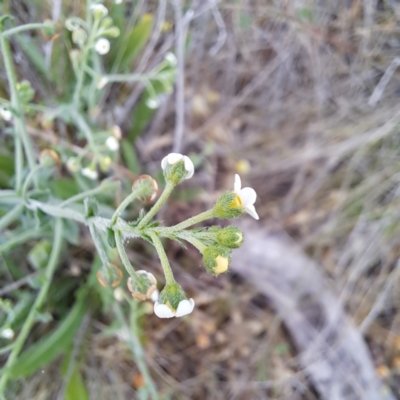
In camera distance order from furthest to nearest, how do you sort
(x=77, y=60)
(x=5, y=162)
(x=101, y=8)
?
1. (x=5, y=162)
2. (x=77, y=60)
3. (x=101, y=8)

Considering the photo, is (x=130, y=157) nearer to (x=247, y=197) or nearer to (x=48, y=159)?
(x=48, y=159)

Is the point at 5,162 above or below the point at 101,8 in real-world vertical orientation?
below

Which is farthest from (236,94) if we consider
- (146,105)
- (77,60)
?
(77,60)

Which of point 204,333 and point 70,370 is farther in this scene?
point 204,333

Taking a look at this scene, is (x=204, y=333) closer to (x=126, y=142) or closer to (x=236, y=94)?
(x=126, y=142)

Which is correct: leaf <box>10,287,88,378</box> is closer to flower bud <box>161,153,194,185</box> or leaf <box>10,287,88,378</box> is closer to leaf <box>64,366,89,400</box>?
leaf <box>64,366,89,400</box>

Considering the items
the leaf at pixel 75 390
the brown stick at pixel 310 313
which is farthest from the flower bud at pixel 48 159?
the brown stick at pixel 310 313

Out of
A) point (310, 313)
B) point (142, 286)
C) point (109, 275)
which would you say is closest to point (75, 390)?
point (109, 275)

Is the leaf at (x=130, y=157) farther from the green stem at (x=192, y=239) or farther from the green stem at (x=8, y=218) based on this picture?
the green stem at (x=192, y=239)

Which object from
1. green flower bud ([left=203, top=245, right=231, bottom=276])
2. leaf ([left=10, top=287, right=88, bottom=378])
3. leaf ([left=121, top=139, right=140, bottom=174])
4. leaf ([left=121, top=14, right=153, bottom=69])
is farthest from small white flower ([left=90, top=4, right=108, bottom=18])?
leaf ([left=10, top=287, right=88, bottom=378])
